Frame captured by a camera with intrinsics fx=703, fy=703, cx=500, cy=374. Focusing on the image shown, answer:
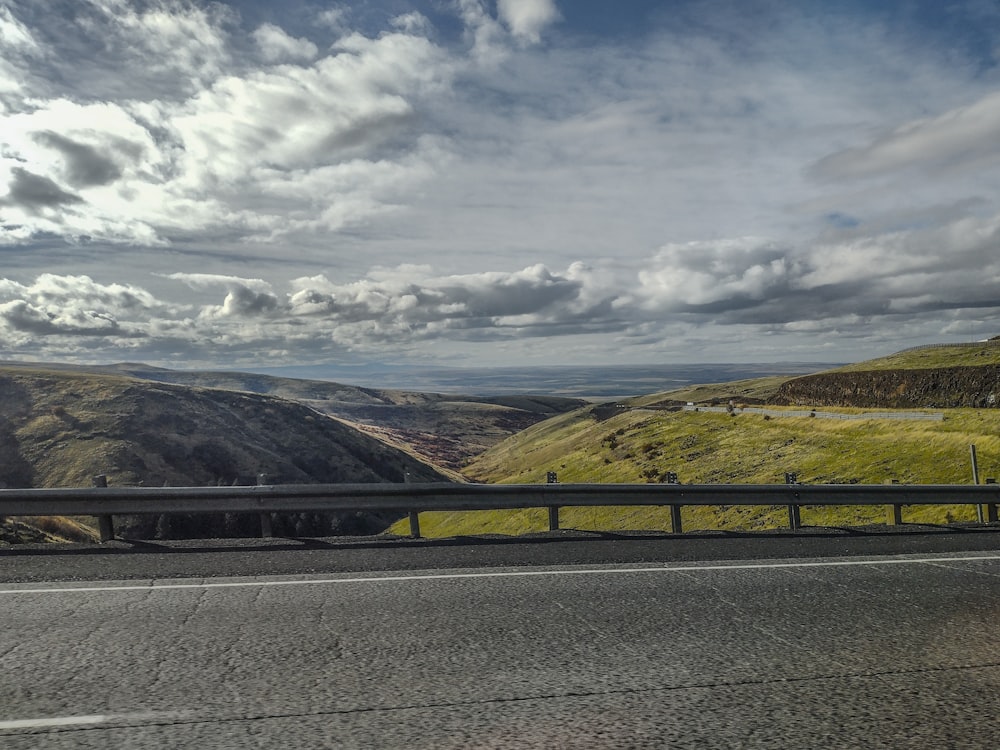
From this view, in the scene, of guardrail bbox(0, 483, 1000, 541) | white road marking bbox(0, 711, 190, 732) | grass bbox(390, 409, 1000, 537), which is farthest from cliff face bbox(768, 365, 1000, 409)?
white road marking bbox(0, 711, 190, 732)

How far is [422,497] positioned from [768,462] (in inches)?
1184

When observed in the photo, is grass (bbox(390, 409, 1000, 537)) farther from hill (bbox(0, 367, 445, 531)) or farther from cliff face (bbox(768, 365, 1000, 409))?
hill (bbox(0, 367, 445, 531))

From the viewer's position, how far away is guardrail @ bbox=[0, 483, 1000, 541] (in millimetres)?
10219

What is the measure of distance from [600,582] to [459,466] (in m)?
127

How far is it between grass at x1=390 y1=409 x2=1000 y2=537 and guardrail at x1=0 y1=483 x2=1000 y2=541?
754cm

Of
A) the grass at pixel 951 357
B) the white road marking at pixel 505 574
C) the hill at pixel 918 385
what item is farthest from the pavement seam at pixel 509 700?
the grass at pixel 951 357

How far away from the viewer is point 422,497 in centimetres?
1120

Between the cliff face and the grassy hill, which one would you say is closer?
the grassy hill

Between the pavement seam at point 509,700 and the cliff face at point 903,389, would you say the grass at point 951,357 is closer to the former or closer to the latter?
the cliff face at point 903,389

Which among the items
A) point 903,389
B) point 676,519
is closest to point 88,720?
point 676,519

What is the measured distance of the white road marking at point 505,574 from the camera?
24.1 ft

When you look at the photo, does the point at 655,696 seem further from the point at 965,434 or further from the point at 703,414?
the point at 703,414

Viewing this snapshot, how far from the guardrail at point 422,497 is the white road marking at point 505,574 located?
2.38 metres

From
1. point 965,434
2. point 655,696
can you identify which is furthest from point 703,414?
point 655,696
